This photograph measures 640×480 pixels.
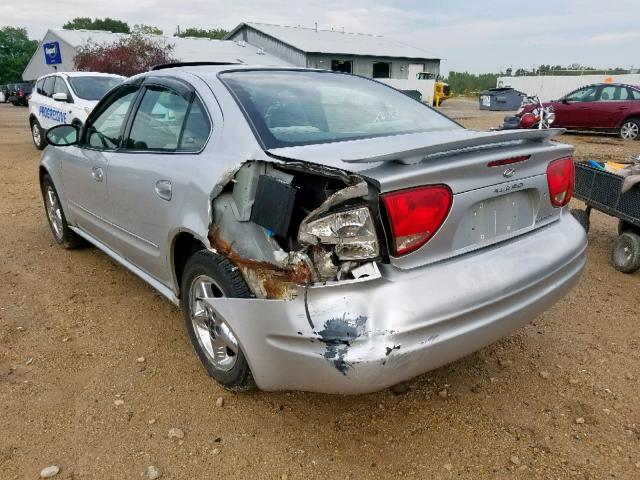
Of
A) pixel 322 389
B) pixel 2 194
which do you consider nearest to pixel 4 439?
pixel 322 389

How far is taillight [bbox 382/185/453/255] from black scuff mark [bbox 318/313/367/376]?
0.31 m

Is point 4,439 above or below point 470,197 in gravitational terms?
below

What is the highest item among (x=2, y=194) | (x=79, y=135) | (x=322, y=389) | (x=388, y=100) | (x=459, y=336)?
(x=388, y=100)

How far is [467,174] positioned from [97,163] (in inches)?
105

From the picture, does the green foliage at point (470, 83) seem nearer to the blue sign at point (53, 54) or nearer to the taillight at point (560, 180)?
the blue sign at point (53, 54)

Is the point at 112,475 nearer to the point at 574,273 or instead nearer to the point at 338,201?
the point at 338,201

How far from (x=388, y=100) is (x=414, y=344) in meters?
1.86

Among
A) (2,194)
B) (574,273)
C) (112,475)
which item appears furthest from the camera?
(2,194)

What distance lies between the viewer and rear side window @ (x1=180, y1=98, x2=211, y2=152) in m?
2.77

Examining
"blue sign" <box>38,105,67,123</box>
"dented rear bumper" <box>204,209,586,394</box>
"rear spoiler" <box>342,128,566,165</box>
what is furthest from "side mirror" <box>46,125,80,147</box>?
"blue sign" <box>38,105,67,123</box>

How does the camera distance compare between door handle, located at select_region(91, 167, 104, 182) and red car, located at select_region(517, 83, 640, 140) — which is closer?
door handle, located at select_region(91, 167, 104, 182)

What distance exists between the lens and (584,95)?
15.2 metres

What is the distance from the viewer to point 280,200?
7.04 ft

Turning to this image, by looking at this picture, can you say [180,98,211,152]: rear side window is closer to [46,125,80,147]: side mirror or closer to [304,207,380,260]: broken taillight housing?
[304,207,380,260]: broken taillight housing
